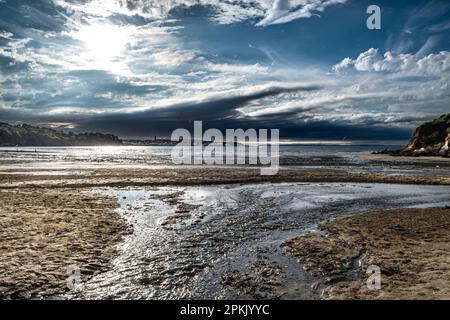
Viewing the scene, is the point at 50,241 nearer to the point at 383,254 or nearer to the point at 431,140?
the point at 383,254

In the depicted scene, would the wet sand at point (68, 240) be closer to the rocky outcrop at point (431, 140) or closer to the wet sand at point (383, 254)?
the wet sand at point (383, 254)

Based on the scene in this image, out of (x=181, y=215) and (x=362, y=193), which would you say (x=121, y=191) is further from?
(x=362, y=193)

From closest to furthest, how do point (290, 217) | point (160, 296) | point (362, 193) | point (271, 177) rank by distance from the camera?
1. point (160, 296)
2. point (290, 217)
3. point (362, 193)
4. point (271, 177)

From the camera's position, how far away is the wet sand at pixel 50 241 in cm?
828

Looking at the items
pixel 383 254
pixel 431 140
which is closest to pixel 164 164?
pixel 383 254

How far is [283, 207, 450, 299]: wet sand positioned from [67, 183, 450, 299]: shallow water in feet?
2.54

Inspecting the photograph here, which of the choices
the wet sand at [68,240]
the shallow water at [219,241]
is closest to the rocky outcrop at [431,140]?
the shallow water at [219,241]

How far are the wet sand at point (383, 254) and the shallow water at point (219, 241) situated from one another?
30.4 inches

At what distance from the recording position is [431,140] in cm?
10569

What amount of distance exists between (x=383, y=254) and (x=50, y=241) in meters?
12.2

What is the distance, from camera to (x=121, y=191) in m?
26.7

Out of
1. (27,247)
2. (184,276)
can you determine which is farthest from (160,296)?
(27,247)

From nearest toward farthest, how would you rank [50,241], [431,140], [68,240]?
[50,241] < [68,240] < [431,140]
